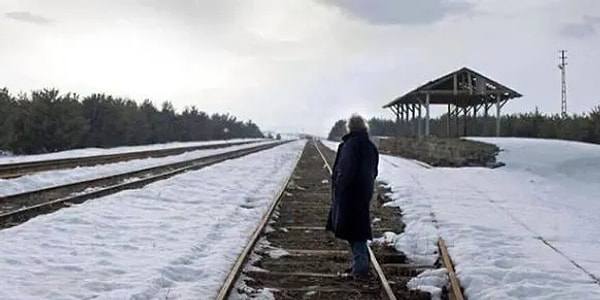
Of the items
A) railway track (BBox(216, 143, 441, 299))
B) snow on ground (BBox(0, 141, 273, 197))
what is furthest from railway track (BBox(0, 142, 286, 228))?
railway track (BBox(216, 143, 441, 299))

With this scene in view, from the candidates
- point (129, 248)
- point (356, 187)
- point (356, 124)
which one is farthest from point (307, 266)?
point (129, 248)

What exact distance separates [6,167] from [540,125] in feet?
110

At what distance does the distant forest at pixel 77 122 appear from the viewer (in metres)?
44.8

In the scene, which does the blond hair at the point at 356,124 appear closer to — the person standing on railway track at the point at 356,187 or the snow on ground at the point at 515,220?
the person standing on railway track at the point at 356,187

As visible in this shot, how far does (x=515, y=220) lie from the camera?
12.7m

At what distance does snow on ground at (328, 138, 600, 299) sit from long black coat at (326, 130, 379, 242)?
1.25m

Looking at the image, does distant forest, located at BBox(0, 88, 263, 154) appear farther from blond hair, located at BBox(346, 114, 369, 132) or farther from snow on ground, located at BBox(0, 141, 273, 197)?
blond hair, located at BBox(346, 114, 369, 132)

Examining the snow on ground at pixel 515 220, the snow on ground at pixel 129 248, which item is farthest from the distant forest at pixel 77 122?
the snow on ground at pixel 129 248

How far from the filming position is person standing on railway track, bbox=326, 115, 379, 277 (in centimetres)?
796

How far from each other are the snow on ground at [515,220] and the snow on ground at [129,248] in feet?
9.06

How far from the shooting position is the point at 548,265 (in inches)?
326

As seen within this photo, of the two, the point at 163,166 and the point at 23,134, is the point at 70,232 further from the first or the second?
the point at 23,134

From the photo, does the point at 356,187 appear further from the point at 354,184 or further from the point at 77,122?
Answer: the point at 77,122

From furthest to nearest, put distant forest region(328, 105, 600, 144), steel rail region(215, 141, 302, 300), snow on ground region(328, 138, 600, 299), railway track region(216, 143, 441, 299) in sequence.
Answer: distant forest region(328, 105, 600, 144) < snow on ground region(328, 138, 600, 299) < railway track region(216, 143, 441, 299) < steel rail region(215, 141, 302, 300)
